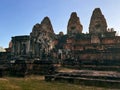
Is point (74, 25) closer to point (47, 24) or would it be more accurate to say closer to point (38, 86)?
point (47, 24)

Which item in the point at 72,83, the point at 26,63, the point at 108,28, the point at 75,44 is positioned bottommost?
the point at 72,83

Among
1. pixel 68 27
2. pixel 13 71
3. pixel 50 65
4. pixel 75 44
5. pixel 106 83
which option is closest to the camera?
pixel 106 83

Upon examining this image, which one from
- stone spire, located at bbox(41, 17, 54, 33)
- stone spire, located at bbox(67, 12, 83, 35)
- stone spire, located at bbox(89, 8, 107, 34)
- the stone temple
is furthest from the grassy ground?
stone spire, located at bbox(41, 17, 54, 33)

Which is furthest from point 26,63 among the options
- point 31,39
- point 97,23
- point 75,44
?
point 97,23

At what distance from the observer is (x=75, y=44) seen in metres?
32.0

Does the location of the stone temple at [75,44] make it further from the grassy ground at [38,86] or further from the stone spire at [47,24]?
the grassy ground at [38,86]

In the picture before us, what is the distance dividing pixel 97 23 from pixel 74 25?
18.0ft

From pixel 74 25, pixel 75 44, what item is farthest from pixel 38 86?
pixel 74 25

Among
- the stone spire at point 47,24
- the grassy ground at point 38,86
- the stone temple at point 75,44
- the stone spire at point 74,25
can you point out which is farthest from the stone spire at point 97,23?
the grassy ground at point 38,86

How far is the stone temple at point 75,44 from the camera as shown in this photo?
23.6 m

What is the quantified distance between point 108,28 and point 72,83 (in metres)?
31.1

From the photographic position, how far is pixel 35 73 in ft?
46.7

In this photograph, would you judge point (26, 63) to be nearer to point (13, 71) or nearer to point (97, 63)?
point (13, 71)

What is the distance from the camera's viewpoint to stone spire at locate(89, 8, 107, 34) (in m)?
36.9
